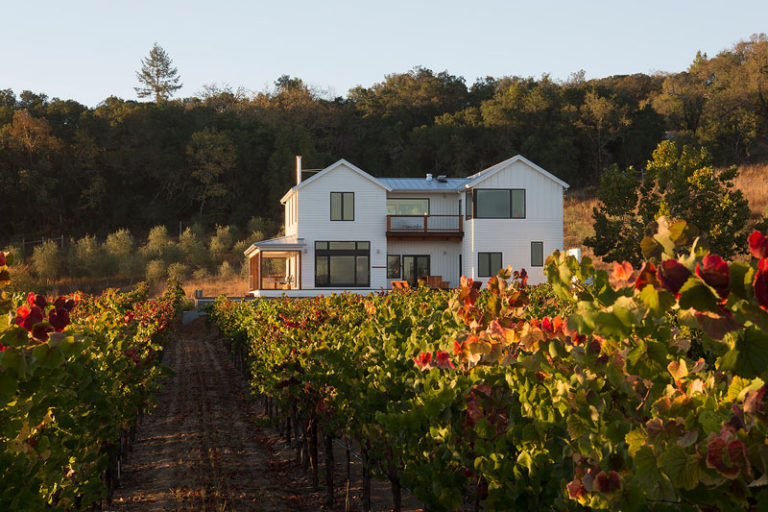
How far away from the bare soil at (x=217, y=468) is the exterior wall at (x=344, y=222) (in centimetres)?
1859

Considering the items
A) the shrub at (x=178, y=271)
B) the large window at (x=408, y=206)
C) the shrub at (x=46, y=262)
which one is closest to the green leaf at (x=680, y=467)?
the large window at (x=408, y=206)

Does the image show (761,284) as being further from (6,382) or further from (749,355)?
(6,382)

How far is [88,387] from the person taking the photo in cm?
536

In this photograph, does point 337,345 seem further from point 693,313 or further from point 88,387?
point 693,313

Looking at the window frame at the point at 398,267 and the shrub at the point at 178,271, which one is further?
the shrub at the point at 178,271

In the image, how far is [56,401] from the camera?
Result: 366cm

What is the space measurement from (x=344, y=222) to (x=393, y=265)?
2960 millimetres

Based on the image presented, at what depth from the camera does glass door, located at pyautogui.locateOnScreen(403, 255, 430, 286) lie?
109 ft

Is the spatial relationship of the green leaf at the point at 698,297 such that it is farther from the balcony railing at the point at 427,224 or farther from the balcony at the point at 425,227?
the balcony railing at the point at 427,224

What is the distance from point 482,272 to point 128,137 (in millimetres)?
37236

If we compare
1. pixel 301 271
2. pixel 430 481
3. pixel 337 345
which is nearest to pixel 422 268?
pixel 301 271

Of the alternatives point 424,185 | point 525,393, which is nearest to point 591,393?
point 525,393

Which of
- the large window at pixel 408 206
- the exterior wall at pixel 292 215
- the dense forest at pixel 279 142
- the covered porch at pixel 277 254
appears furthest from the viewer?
the dense forest at pixel 279 142

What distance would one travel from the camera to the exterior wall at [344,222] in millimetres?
32031
